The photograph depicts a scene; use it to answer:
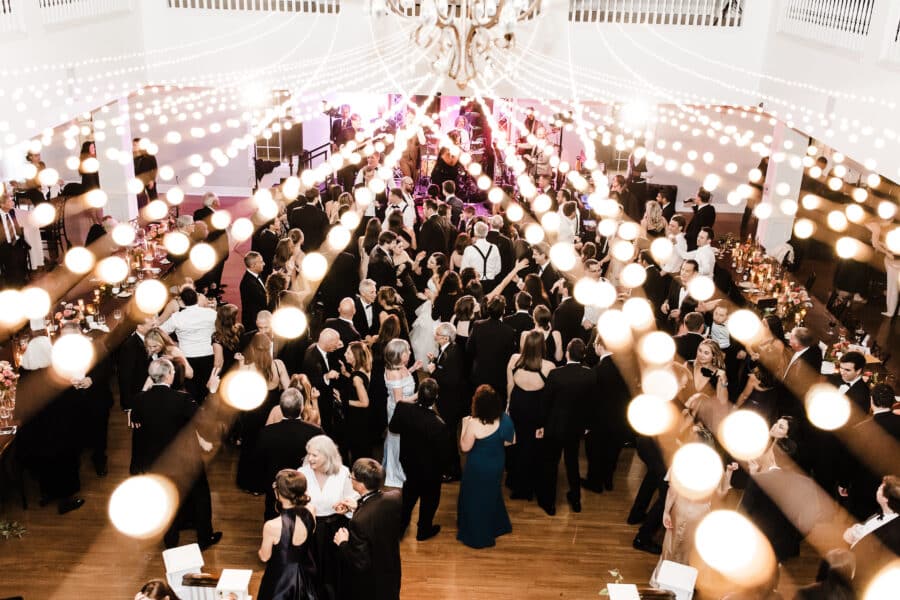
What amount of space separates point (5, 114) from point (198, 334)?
9.03ft

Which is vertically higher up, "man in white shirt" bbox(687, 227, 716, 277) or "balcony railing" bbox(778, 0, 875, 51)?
"balcony railing" bbox(778, 0, 875, 51)

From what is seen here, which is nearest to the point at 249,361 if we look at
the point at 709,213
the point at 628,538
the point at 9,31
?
the point at 628,538

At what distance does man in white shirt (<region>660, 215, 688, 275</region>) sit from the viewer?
327 inches

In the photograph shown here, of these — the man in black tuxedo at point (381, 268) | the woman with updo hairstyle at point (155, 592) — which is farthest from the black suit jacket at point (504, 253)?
the woman with updo hairstyle at point (155, 592)

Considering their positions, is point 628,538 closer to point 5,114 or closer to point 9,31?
point 5,114

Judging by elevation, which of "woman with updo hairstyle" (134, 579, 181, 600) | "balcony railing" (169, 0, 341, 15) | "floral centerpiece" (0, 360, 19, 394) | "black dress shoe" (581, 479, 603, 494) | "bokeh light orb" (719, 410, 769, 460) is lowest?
"black dress shoe" (581, 479, 603, 494)

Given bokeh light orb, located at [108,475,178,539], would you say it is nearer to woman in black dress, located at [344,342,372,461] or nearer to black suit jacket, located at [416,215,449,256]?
woman in black dress, located at [344,342,372,461]

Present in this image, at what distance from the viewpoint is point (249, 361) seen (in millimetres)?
5512

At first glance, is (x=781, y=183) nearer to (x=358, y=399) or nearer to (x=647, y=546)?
(x=647, y=546)

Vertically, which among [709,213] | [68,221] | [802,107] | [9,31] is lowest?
[68,221]

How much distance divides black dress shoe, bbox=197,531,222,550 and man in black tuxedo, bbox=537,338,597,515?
2.20 meters

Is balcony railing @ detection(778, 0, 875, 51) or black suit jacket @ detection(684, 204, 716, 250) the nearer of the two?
balcony railing @ detection(778, 0, 875, 51)

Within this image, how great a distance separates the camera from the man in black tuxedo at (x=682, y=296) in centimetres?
725

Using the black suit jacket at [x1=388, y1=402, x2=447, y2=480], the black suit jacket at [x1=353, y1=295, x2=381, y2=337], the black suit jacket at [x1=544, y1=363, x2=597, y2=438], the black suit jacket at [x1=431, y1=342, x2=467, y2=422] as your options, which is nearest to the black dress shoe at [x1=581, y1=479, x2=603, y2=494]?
the black suit jacket at [x1=544, y1=363, x2=597, y2=438]
